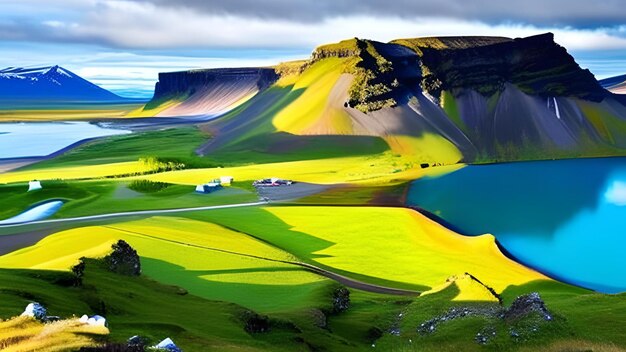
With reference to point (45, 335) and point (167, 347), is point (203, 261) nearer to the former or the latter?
point (45, 335)

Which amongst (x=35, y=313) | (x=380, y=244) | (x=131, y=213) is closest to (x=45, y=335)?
(x=35, y=313)

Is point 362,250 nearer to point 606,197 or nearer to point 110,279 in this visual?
point 110,279

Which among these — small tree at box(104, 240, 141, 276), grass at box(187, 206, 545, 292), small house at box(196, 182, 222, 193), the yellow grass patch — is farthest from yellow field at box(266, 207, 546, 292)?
the yellow grass patch

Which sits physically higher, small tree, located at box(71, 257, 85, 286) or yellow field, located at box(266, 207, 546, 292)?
small tree, located at box(71, 257, 85, 286)

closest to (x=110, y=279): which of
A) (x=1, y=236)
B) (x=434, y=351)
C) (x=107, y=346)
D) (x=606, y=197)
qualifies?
(x=107, y=346)

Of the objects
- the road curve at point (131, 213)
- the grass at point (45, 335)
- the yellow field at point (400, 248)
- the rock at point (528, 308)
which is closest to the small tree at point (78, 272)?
the grass at point (45, 335)

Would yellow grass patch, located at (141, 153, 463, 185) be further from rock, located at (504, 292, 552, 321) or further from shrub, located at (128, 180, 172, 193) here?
rock, located at (504, 292, 552, 321)

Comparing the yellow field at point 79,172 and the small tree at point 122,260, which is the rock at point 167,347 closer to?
the small tree at point 122,260
